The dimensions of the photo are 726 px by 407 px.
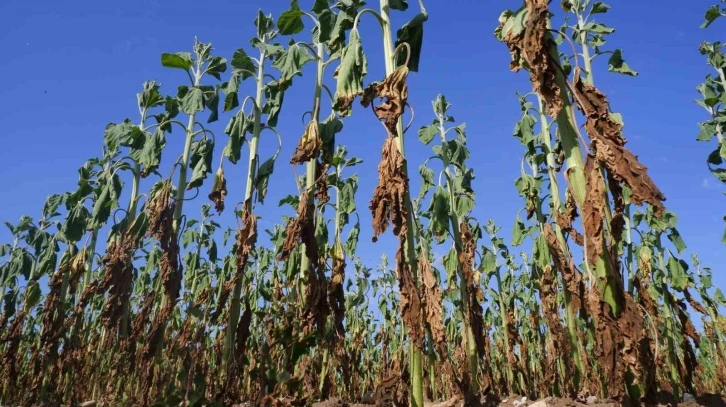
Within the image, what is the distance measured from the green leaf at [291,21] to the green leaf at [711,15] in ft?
28.9

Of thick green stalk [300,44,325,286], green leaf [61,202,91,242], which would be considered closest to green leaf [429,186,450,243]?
thick green stalk [300,44,325,286]

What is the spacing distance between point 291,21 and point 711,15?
9.17 metres

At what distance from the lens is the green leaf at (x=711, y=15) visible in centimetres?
910

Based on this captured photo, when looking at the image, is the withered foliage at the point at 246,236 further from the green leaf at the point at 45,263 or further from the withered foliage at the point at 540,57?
the green leaf at the point at 45,263

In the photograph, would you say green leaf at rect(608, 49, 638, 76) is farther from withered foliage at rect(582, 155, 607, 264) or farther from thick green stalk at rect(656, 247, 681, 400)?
withered foliage at rect(582, 155, 607, 264)

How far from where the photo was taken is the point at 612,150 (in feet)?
8.84

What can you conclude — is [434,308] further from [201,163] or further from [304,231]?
[201,163]

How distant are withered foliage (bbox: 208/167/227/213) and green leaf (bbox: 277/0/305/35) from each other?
2158 mm

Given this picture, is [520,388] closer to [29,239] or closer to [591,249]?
[591,249]

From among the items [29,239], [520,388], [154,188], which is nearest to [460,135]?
[154,188]

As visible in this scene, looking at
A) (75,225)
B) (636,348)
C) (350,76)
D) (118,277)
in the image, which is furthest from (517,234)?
(75,225)

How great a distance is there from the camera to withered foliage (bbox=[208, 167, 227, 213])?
20.5 ft

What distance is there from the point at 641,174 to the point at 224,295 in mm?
4033

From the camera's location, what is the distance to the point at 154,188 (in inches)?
317
